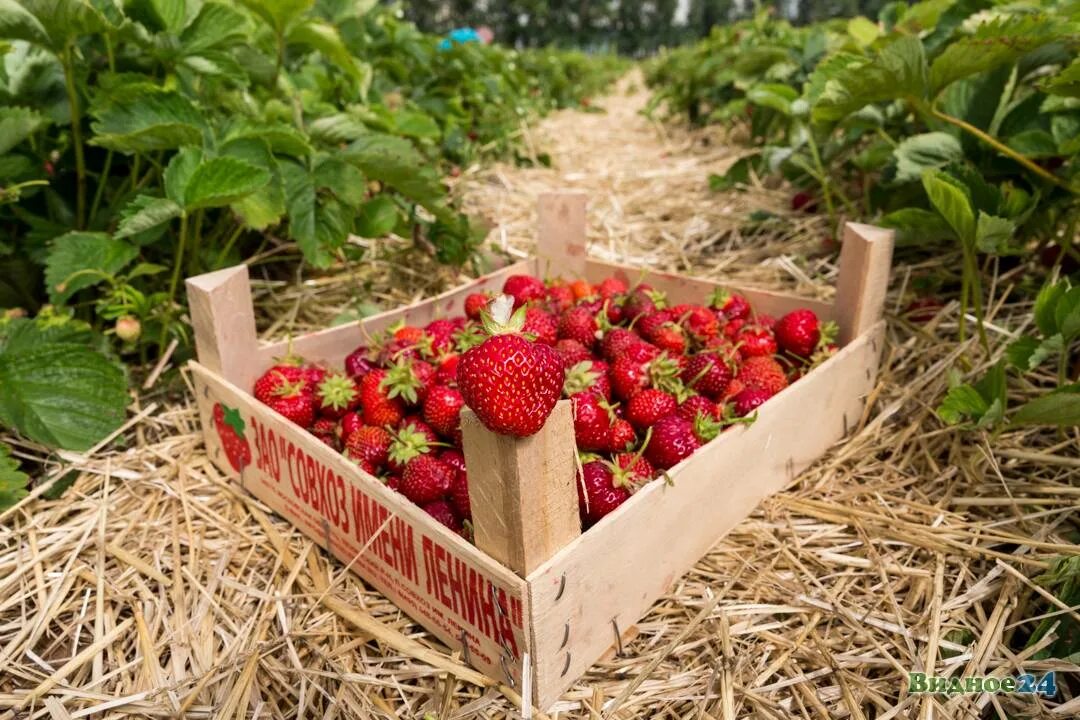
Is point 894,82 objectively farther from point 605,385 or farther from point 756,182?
point 756,182

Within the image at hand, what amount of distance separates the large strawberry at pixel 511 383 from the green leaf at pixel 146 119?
1.04 meters

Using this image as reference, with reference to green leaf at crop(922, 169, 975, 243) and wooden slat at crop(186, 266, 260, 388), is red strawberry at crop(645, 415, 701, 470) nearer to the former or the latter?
green leaf at crop(922, 169, 975, 243)

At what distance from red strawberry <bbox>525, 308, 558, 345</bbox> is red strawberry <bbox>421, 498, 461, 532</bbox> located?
469 mm

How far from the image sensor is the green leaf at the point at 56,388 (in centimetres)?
142

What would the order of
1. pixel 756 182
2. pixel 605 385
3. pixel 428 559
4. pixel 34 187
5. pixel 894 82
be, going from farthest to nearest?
1. pixel 756 182
2. pixel 34 187
3. pixel 894 82
4. pixel 605 385
5. pixel 428 559

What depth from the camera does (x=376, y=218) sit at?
202cm

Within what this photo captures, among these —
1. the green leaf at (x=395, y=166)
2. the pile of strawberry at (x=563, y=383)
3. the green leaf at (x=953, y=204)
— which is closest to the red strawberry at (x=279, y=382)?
the pile of strawberry at (x=563, y=383)

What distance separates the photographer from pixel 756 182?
3.12 metres

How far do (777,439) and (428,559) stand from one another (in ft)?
2.42

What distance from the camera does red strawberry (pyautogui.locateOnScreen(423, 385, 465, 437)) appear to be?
4.43 feet

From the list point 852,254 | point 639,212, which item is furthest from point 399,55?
point 852,254

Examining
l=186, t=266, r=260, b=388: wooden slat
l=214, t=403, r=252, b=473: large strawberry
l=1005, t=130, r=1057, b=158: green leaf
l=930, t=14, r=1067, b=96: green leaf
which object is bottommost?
l=214, t=403, r=252, b=473: large strawberry

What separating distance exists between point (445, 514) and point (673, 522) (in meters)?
0.38

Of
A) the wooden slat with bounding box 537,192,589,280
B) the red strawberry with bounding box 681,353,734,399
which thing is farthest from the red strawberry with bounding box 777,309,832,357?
the wooden slat with bounding box 537,192,589,280
